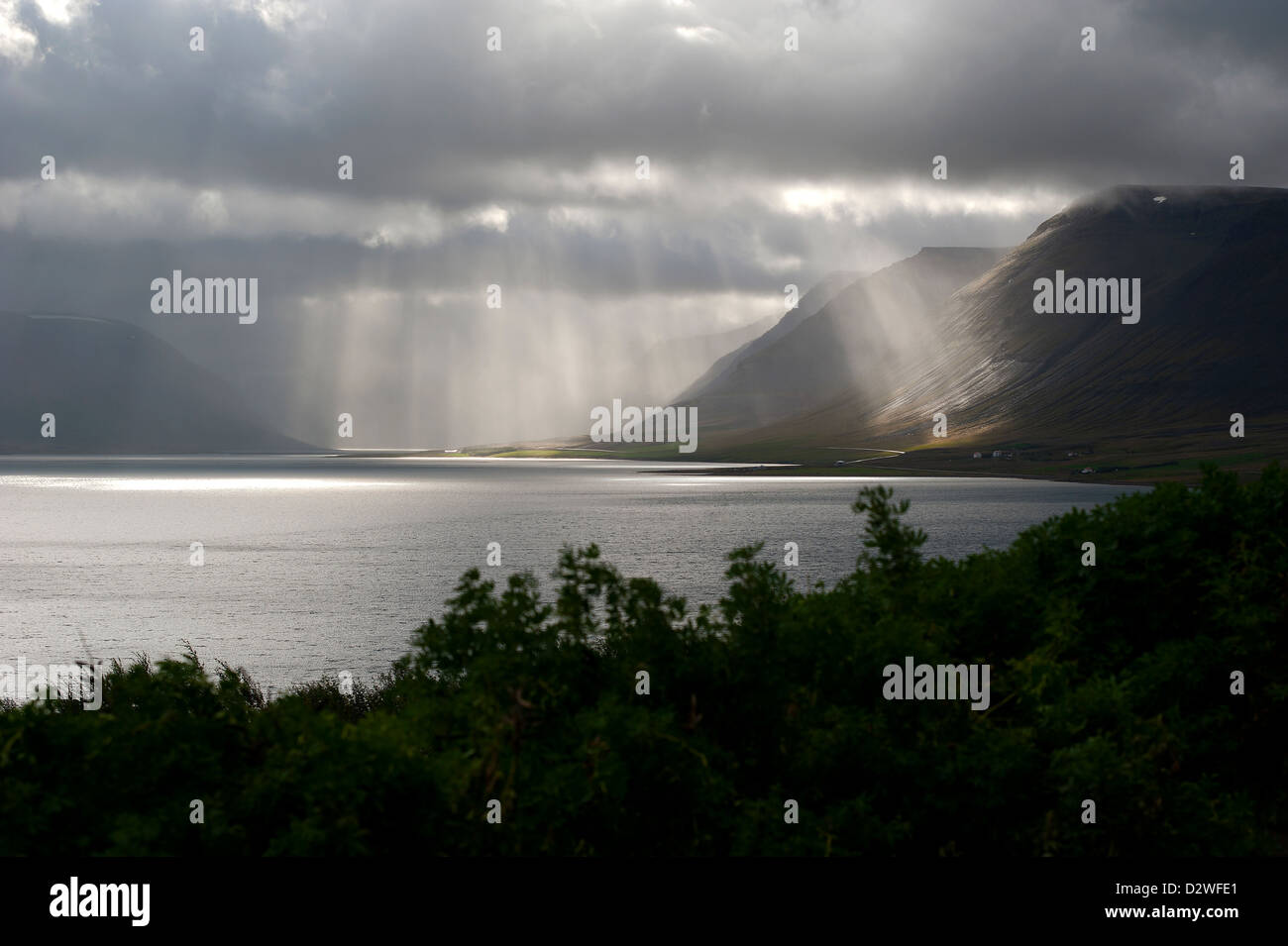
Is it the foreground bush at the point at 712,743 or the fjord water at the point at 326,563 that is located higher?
the fjord water at the point at 326,563

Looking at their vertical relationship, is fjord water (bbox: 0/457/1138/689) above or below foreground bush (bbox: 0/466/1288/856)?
above

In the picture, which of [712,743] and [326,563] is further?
[326,563]

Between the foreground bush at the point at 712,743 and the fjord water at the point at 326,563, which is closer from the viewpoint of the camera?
the foreground bush at the point at 712,743

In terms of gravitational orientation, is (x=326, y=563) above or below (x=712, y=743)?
above

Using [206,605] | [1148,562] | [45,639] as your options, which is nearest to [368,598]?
[206,605]

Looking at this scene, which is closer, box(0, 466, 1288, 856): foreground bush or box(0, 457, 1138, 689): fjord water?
box(0, 466, 1288, 856): foreground bush
